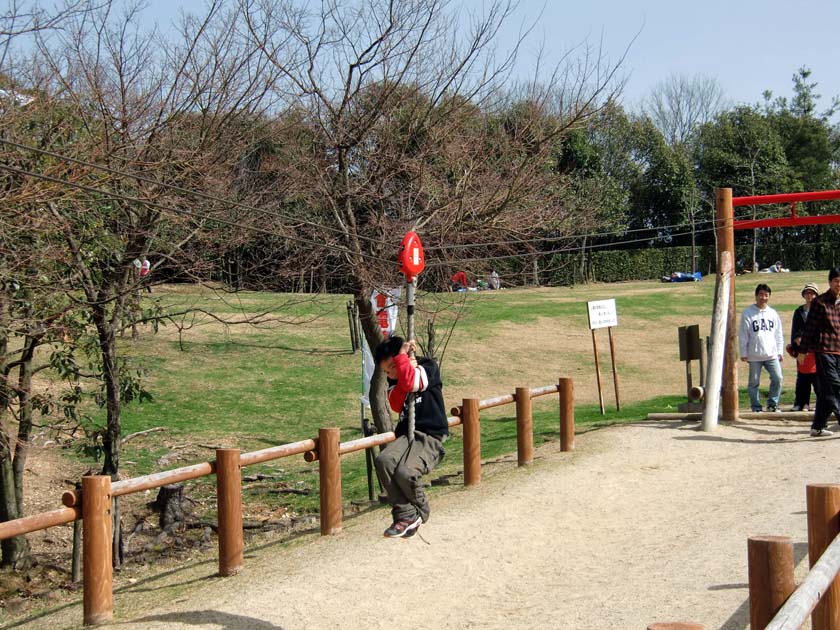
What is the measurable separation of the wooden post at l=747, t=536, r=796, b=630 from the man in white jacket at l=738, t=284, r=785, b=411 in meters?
9.35

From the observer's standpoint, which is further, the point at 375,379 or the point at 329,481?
the point at 375,379

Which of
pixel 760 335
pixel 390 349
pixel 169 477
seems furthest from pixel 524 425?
pixel 169 477

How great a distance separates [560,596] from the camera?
663 cm

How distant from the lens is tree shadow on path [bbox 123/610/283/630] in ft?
20.5

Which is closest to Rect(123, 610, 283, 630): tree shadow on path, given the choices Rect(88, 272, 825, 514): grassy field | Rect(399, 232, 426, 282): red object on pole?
Rect(399, 232, 426, 282): red object on pole

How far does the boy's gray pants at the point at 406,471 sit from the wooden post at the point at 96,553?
6.50 feet

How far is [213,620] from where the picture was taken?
6391mm

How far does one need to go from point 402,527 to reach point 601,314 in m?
10.4

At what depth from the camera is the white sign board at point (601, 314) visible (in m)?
→ 16.3

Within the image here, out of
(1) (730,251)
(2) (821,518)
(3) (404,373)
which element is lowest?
(2) (821,518)

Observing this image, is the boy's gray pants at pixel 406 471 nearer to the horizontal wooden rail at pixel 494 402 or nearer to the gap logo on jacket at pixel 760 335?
the horizontal wooden rail at pixel 494 402

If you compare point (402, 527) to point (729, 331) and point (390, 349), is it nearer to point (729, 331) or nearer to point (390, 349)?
point (390, 349)

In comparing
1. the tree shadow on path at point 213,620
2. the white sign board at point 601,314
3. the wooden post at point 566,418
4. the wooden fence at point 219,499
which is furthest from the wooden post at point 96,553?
the white sign board at point 601,314

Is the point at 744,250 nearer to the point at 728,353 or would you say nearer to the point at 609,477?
A: the point at 728,353
